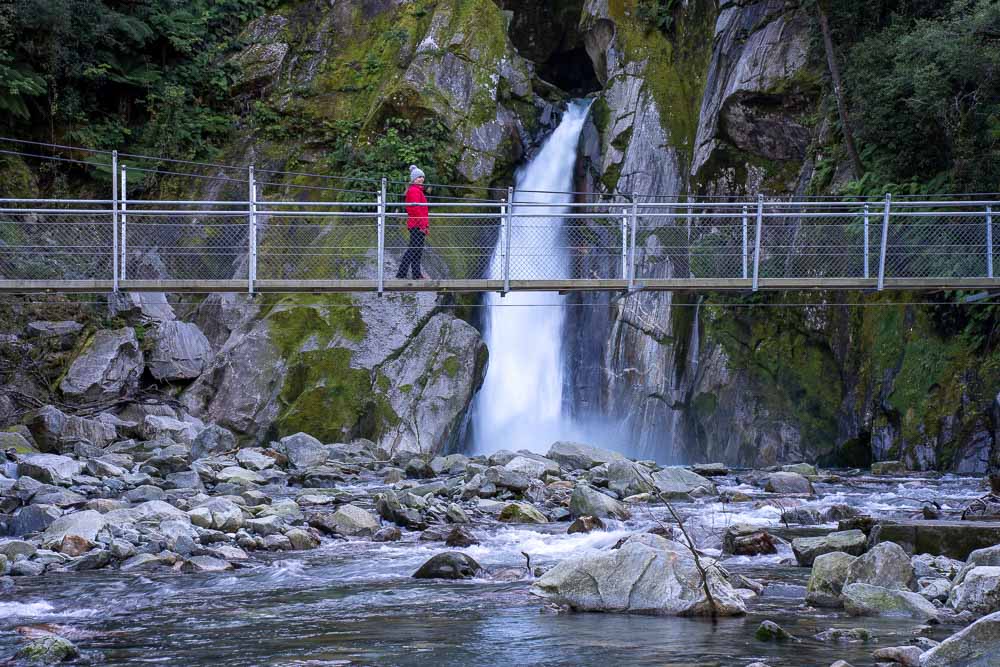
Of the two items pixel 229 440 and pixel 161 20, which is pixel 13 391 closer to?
pixel 229 440

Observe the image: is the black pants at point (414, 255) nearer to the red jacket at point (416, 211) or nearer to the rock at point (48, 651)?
the red jacket at point (416, 211)

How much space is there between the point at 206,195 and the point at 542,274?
12963 mm

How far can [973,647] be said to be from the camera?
16.3 ft

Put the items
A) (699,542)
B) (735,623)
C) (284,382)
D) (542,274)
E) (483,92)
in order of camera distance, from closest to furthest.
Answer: (735,623), (699,542), (542,274), (284,382), (483,92)

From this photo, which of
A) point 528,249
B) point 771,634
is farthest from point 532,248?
point 771,634

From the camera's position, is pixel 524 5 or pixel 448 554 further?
pixel 524 5

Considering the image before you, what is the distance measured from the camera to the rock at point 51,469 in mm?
13422

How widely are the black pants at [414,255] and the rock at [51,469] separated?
17.0 feet

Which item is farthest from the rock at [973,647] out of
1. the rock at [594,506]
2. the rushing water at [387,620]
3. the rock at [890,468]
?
the rock at [890,468]

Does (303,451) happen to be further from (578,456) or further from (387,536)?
(387,536)

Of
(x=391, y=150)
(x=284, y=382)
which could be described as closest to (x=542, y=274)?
(x=284, y=382)

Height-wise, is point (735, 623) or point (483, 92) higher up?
point (483, 92)

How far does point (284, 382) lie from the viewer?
70.9 ft

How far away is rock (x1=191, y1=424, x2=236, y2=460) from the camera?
17617 mm
